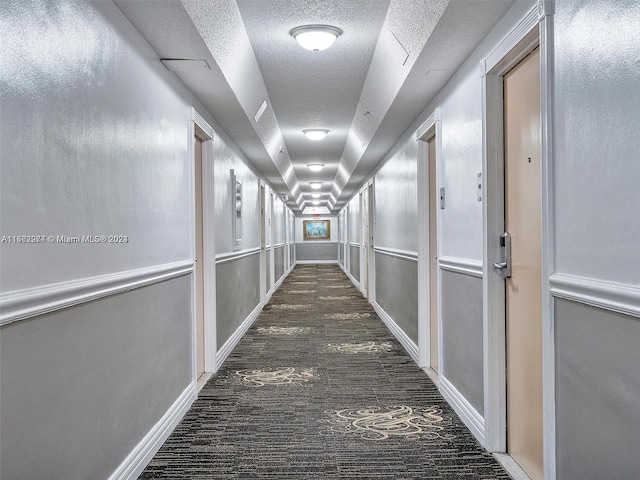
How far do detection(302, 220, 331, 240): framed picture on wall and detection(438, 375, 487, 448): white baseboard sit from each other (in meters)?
19.5

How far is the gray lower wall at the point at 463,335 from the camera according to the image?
10.2ft

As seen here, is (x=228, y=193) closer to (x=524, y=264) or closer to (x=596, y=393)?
(x=524, y=264)

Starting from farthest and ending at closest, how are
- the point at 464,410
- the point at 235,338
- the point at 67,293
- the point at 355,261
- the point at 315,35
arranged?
the point at 355,261, the point at 235,338, the point at 315,35, the point at 464,410, the point at 67,293

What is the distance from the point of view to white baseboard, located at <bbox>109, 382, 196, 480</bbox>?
8.02 feet

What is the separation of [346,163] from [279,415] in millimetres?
6182

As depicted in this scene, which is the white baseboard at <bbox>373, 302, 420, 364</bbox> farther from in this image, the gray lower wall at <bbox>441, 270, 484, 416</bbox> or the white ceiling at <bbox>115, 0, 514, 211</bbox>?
the white ceiling at <bbox>115, 0, 514, 211</bbox>

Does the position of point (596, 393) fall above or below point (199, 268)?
below

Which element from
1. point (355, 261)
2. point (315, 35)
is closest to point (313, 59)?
point (315, 35)

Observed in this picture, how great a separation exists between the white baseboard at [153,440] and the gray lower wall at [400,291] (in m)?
2.46

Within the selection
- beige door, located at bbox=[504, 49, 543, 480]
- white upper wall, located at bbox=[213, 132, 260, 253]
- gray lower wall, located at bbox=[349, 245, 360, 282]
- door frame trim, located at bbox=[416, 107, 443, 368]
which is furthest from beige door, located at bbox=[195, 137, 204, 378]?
gray lower wall, located at bbox=[349, 245, 360, 282]

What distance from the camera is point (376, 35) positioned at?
3744mm

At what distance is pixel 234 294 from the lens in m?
5.91

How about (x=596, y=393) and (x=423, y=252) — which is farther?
(x=423, y=252)

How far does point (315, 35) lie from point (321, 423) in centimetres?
270
